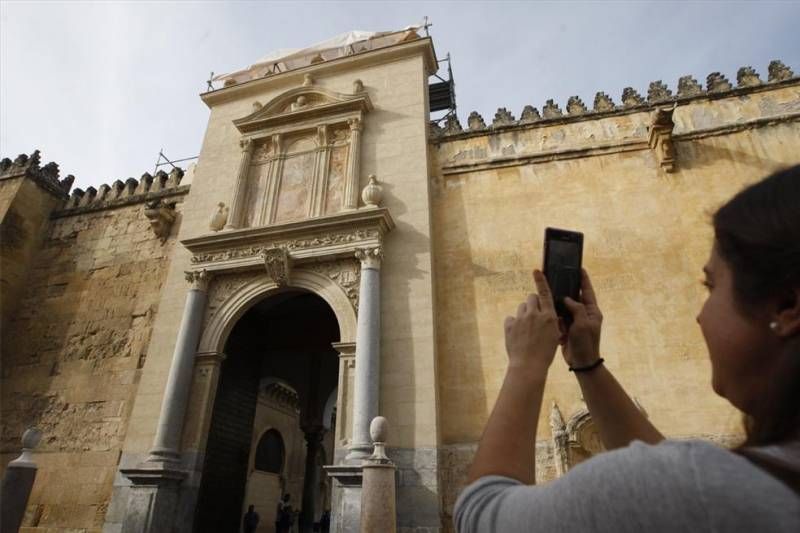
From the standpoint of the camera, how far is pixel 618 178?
8.78 meters

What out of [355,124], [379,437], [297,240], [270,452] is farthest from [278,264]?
[270,452]

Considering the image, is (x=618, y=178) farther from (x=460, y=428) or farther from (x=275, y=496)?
(x=275, y=496)

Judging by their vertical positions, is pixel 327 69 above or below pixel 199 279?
above

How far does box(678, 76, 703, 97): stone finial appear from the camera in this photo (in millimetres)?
9320

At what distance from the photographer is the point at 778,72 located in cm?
898

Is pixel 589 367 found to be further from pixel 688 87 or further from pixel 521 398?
pixel 688 87

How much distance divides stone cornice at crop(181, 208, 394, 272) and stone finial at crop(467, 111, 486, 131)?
320cm

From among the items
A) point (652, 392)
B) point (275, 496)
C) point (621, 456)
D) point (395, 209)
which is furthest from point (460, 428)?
point (275, 496)

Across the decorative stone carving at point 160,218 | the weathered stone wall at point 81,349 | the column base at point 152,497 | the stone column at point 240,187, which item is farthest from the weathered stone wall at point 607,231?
the weathered stone wall at point 81,349

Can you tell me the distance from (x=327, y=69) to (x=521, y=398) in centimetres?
1191

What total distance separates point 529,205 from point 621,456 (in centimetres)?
859

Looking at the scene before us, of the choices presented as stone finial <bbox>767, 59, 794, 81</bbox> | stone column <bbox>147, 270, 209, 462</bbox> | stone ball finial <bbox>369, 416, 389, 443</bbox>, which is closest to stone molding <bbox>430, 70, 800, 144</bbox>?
stone finial <bbox>767, 59, 794, 81</bbox>

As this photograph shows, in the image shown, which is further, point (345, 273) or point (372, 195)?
point (372, 195)

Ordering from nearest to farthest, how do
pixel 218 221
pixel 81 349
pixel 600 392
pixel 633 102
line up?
pixel 600 392, pixel 633 102, pixel 218 221, pixel 81 349
